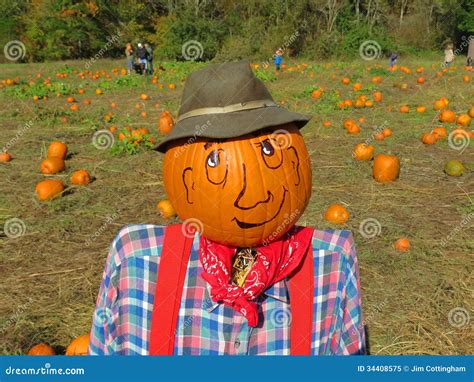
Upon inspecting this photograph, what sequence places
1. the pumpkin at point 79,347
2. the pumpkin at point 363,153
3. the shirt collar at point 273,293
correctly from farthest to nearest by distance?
1. the pumpkin at point 363,153
2. the pumpkin at point 79,347
3. the shirt collar at point 273,293

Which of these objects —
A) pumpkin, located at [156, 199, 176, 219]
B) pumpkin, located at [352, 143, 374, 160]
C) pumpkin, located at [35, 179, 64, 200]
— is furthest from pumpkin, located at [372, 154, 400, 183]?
pumpkin, located at [35, 179, 64, 200]

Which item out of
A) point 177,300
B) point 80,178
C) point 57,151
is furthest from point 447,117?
point 177,300

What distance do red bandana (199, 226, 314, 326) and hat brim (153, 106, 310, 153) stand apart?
56cm

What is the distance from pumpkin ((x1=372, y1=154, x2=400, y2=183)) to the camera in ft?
24.2

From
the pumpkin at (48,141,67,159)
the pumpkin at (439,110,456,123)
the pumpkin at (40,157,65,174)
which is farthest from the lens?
the pumpkin at (439,110,456,123)

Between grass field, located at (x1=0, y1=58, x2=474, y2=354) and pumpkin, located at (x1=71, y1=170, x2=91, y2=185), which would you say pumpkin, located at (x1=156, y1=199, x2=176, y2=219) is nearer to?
grass field, located at (x1=0, y1=58, x2=474, y2=354)

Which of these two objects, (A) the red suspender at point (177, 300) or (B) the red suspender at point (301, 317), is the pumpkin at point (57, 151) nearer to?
(A) the red suspender at point (177, 300)

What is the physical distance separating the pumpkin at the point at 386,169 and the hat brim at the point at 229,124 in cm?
572

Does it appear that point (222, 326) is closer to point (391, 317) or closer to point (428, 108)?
point (391, 317)

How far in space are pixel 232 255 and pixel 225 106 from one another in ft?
2.44

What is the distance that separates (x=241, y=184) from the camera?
2.08 meters

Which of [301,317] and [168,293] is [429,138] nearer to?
[301,317]

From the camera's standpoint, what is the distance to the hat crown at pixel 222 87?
6.53 feet

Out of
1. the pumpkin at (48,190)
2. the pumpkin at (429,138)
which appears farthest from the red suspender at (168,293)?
the pumpkin at (429,138)
